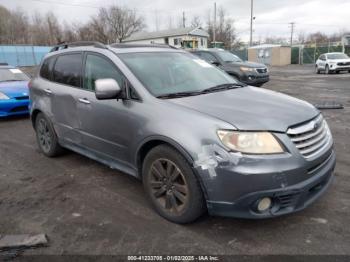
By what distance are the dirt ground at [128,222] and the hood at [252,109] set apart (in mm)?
1007

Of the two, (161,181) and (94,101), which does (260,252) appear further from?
(94,101)

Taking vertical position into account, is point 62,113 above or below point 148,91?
below

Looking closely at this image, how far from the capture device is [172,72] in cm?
391

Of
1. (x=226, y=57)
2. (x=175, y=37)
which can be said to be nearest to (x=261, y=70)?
(x=226, y=57)

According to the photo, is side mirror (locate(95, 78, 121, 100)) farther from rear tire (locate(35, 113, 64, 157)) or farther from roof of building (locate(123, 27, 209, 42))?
roof of building (locate(123, 27, 209, 42))

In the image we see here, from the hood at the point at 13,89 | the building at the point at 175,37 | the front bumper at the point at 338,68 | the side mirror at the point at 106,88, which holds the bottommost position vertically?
the front bumper at the point at 338,68

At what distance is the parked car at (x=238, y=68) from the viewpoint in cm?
1217

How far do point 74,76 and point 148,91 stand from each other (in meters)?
1.58

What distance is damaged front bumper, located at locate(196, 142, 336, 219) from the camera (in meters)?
2.64

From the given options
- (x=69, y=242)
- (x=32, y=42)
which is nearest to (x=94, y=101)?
(x=69, y=242)

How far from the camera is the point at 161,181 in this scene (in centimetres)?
327

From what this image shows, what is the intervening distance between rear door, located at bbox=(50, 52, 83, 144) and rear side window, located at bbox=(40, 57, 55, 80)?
15cm

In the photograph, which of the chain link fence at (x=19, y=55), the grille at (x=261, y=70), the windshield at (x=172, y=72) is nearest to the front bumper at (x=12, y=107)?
the windshield at (x=172, y=72)

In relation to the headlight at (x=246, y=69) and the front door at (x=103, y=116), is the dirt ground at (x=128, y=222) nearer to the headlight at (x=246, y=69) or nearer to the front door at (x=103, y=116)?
the front door at (x=103, y=116)
